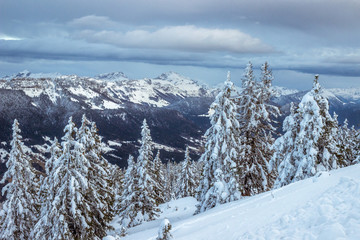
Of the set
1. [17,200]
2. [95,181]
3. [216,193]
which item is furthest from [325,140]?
[17,200]

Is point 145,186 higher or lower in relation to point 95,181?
lower

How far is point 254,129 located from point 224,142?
10.4ft

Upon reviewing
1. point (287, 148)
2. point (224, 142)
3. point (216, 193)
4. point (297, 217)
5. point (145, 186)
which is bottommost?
point (145, 186)

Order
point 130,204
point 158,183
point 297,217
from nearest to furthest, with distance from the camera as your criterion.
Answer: point 297,217 < point 130,204 < point 158,183

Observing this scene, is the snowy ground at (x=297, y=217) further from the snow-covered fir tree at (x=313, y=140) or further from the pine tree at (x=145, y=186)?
the pine tree at (x=145, y=186)

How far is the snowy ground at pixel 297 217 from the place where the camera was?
7715 millimetres

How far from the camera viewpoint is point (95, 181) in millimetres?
25344

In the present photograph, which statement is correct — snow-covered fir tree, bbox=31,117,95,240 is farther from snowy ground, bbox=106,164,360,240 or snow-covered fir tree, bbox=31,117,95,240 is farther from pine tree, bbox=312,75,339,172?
pine tree, bbox=312,75,339,172

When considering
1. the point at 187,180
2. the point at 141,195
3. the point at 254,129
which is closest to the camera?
the point at 254,129

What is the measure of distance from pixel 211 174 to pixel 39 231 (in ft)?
43.6

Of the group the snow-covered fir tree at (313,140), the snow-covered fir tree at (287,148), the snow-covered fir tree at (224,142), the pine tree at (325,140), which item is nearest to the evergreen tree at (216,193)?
the snow-covered fir tree at (224,142)

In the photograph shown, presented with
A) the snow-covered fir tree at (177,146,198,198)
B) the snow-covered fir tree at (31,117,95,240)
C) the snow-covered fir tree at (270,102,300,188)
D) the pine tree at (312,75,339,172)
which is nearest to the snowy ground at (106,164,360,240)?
the pine tree at (312,75,339,172)

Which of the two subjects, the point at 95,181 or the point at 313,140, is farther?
the point at 95,181

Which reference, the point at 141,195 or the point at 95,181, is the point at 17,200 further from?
the point at 141,195
